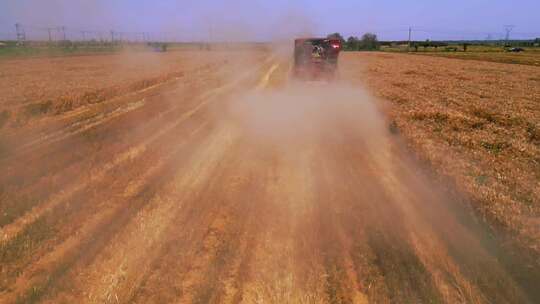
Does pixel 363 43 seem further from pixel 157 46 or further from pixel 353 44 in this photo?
pixel 157 46

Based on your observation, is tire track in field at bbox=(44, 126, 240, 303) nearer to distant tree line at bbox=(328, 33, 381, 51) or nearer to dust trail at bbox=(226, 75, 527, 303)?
dust trail at bbox=(226, 75, 527, 303)

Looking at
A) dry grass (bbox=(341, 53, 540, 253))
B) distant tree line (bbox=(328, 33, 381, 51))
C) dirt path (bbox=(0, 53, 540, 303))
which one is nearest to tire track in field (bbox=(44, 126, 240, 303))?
dirt path (bbox=(0, 53, 540, 303))

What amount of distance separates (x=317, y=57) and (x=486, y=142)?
30.0 ft

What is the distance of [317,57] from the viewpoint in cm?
1504

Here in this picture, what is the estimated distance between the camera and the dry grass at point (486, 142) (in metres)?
4.36

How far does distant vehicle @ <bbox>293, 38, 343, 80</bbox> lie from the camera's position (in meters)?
15.0

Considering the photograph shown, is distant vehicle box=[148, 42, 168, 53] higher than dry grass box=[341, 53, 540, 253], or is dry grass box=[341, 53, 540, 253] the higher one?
distant vehicle box=[148, 42, 168, 53]

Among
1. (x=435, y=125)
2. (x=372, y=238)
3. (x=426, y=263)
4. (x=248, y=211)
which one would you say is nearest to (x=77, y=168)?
(x=248, y=211)

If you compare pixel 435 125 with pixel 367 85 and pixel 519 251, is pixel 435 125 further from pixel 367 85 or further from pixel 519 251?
pixel 367 85

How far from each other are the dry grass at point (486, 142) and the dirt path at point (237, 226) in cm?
34

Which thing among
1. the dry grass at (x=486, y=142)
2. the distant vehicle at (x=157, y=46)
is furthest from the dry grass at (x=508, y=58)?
the distant vehicle at (x=157, y=46)

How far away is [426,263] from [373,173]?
2.54m

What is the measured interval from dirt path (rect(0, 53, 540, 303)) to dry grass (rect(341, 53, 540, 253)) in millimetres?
342

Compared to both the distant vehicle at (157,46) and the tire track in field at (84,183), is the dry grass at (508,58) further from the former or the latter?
the tire track in field at (84,183)
